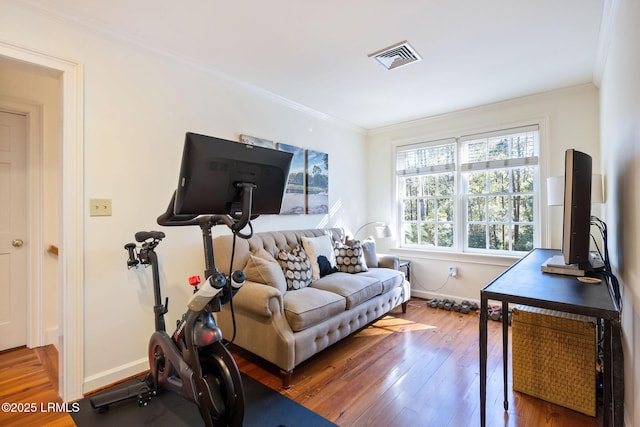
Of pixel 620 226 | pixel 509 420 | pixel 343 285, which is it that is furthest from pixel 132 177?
pixel 620 226

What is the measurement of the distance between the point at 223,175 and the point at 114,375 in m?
1.85

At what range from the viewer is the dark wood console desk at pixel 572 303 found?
46.3 inches

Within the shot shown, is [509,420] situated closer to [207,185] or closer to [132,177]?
[207,185]

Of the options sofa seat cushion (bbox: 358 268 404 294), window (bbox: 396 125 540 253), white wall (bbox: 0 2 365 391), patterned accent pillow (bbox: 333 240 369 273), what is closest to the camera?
white wall (bbox: 0 2 365 391)

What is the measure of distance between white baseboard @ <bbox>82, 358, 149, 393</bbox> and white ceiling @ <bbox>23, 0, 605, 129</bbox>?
2338 millimetres

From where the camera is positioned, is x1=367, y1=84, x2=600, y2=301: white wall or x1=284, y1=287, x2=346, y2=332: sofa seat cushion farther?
x1=367, y1=84, x2=600, y2=301: white wall

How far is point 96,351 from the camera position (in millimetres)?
2088

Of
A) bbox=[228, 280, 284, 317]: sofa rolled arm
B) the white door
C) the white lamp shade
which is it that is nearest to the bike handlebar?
bbox=[228, 280, 284, 317]: sofa rolled arm

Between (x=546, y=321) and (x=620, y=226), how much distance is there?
0.70m

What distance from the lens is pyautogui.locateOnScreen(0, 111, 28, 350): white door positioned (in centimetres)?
263

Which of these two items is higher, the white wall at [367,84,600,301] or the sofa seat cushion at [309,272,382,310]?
the white wall at [367,84,600,301]

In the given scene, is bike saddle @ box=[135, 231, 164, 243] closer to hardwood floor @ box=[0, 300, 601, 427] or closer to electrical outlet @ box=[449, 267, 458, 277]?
hardwood floor @ box=[0, 300, 601, 427]

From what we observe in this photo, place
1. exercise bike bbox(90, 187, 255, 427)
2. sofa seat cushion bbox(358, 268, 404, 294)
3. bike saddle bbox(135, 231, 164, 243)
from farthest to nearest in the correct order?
sofa seat cushion bbox(358, 268, 404, 294), bike saddle bbox(135, 231, 164, 243), exercise bike bbox(90, 187, 255, 427)

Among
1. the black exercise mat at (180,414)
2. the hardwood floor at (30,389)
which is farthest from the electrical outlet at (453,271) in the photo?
the hardwood floor at (30,389)
